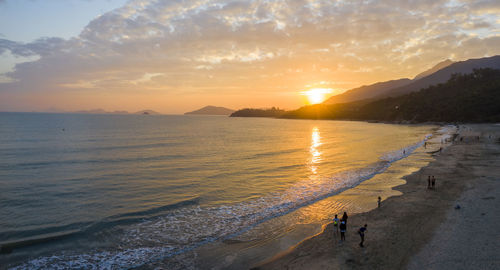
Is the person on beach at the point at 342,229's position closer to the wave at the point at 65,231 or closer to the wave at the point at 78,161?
the wave at the point at 65,231

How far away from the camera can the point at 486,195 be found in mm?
21484

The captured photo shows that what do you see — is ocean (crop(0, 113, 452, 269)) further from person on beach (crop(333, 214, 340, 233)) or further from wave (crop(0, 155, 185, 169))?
person on beach (crop(333, 214, 340, 233))

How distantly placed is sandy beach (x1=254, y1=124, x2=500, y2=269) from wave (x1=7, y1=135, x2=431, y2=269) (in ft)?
14.7

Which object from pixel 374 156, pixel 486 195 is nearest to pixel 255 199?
pixel 486 195

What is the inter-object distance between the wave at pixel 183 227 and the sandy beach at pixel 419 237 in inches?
177

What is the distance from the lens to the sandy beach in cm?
1226

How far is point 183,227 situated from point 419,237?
1389cm

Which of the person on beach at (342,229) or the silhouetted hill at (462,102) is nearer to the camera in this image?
the person on beach at (342,229)

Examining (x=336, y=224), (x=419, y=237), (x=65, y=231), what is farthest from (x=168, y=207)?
(x=419, y=237)

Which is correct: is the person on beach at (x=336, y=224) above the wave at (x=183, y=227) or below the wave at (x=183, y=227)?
above

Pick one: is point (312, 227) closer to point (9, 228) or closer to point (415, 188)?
point (415, 188)

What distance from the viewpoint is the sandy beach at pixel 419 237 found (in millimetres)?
12257

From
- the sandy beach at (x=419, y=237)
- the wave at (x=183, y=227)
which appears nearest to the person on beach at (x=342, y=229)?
the sandy beach at (x=419, y=237)

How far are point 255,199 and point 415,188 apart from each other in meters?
15.4
